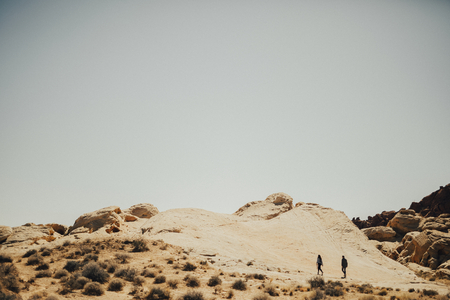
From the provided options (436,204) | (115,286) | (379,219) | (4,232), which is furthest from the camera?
(379,219)

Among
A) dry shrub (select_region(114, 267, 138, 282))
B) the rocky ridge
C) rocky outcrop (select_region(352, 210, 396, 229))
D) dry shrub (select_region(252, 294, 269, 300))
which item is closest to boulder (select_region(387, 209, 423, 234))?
the rocky ridge

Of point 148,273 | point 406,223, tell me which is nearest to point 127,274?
point 148,273

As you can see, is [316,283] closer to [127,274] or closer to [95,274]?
[127,274]

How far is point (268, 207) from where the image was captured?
47125 mm

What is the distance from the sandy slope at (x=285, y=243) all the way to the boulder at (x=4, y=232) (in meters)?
13.4

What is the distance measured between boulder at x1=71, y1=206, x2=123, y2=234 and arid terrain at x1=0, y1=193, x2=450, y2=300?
12 cm

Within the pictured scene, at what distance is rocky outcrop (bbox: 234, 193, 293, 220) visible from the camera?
147ft

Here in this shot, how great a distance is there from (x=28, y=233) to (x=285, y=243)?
2855 centimetres

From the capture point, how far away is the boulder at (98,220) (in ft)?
99.5

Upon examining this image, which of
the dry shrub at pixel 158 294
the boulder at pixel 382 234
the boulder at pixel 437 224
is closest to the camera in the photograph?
the dry shrub at pixel 158 294

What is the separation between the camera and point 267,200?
164 ft

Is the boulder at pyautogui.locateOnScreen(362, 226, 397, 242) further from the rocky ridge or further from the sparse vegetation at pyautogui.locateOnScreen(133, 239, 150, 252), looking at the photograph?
the sparse vegetation at pyautogui.locateOnScreen(133, 239, 150, 252)

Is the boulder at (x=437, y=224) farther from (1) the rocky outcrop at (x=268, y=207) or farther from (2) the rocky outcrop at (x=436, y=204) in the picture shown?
(1) the rocky outcrop at (x=268, y=207)

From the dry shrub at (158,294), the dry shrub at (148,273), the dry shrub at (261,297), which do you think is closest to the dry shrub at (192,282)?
the dry shrub at (148,273)
